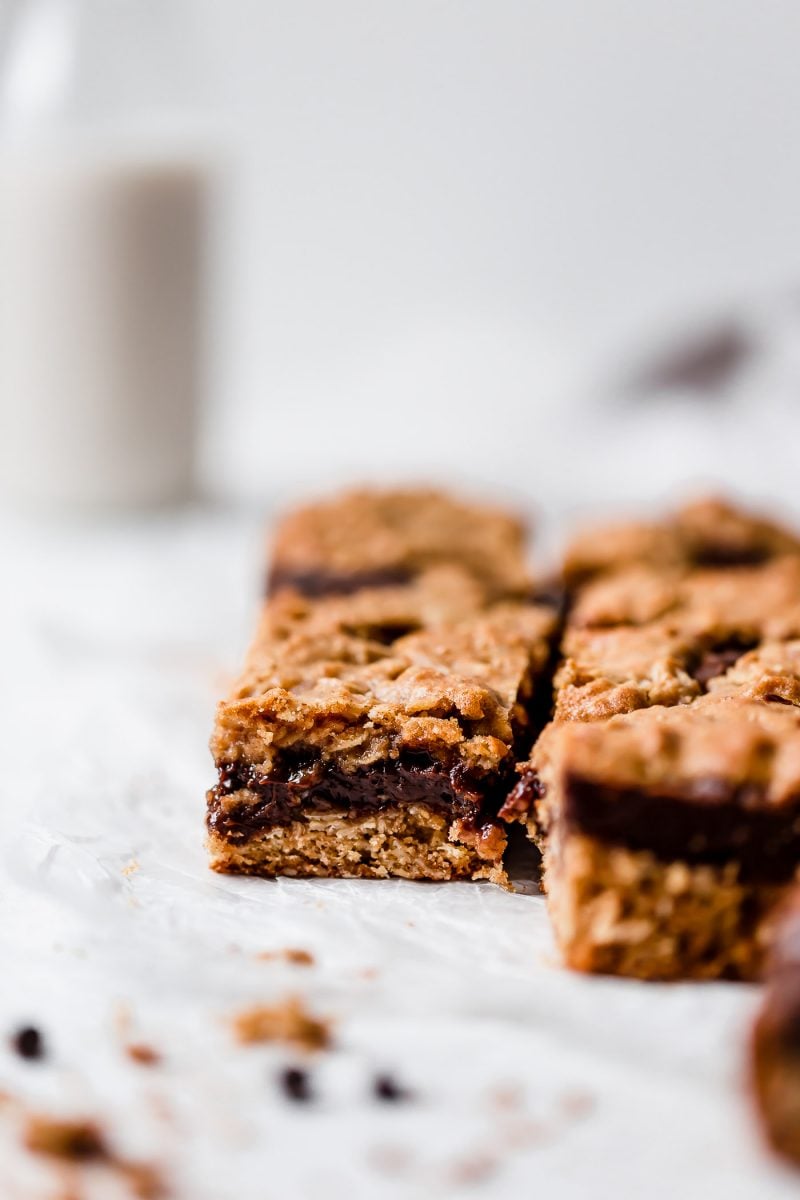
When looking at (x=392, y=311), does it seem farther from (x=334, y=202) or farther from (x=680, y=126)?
(x=680, y=126)

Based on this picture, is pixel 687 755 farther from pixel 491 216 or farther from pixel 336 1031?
pixel 491 216

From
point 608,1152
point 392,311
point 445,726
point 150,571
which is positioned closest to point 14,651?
point 150,571

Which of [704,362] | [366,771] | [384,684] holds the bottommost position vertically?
[704,362]

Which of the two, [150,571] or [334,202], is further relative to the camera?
[334,202]

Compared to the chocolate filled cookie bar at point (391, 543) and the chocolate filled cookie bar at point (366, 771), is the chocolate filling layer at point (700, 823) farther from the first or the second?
the chocolate filled cookie bar at point (391, 543)

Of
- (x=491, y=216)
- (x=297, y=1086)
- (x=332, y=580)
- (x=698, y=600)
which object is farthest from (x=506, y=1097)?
(x=491, y=216)

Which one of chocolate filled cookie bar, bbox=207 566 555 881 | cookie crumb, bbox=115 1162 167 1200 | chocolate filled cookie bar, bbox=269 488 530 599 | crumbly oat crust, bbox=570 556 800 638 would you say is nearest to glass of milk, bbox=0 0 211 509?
chocolate filled cookie bar, bbox=269 488 530 599
